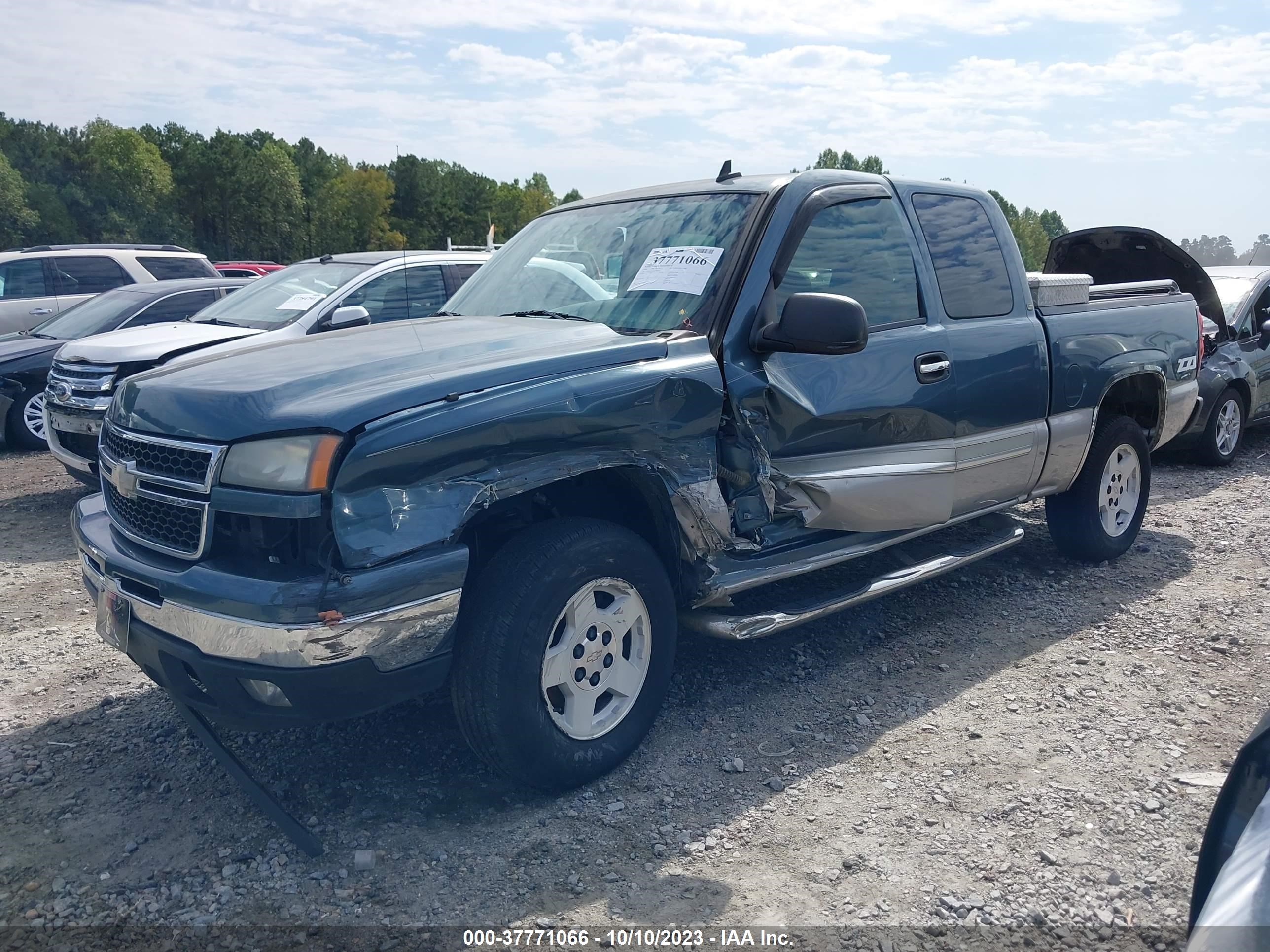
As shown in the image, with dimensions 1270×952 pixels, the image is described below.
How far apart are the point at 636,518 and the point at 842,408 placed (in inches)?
37.2

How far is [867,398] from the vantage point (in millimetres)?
3949

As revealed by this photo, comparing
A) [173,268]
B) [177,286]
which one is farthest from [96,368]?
[173,268]

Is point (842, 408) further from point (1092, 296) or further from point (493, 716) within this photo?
point (1092, 296)

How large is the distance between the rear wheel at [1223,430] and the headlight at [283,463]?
8154mm

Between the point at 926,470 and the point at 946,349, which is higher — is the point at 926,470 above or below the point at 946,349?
below

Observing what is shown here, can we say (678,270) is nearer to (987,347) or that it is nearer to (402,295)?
(987,347)

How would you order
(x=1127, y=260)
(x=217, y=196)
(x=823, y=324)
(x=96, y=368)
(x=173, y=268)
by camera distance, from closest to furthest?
(x=823, y=324) → (x=96, y=368) → (x=1127, y=260) → (x=173, y=268) → (x=217, y=196)

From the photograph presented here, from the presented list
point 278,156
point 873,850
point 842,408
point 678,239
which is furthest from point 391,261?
point 278,156

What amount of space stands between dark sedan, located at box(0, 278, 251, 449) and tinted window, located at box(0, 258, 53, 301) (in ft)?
6.62

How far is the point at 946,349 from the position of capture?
4301mm

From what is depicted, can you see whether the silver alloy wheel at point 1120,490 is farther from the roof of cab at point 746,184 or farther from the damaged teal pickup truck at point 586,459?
the roof of cab at point 746,184

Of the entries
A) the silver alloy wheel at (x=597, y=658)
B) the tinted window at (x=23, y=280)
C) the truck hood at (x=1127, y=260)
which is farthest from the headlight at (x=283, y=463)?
the tinted window at (x=23, y=280)

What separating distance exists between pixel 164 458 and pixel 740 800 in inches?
83.5

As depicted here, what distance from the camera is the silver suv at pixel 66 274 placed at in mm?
11242
